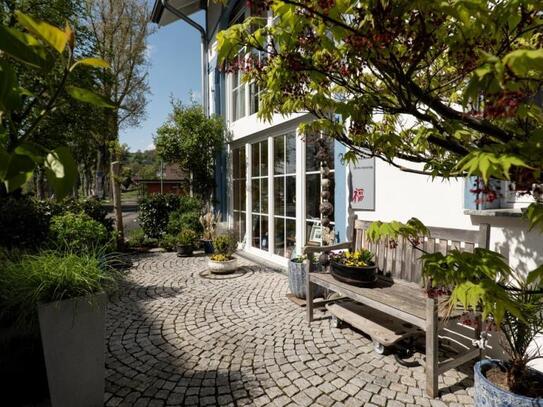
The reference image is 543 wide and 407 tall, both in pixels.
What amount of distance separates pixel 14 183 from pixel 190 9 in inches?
454

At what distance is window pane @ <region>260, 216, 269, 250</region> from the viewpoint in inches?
275

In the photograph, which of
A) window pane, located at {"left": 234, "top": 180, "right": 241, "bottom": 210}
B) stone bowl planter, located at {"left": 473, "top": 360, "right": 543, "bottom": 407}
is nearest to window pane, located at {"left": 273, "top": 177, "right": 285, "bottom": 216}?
window pane, located at {"left": 234, "top": 180, "right": 241, "bottom": 210}

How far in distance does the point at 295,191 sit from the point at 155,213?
16.1ft

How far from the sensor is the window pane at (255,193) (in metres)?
7.20

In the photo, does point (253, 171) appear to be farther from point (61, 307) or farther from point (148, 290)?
point (61, 307)

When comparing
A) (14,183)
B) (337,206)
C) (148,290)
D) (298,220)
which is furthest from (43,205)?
(14,183)

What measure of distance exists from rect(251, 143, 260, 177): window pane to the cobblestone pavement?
11.1 ft

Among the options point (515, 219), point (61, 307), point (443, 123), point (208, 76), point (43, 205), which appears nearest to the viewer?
point (443, 123)

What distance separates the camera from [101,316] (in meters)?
2.22

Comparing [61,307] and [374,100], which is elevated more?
[374,100]

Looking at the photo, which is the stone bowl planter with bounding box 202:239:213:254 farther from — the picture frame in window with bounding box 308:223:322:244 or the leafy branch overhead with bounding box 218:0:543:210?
the leafy branch overhead with bounding box 218:0:543:210

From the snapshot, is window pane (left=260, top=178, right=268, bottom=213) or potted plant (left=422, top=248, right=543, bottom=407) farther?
window pane (left=260, top=178, right=268, bottom=213)

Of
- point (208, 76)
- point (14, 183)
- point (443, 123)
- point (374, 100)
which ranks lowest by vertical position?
point (14, 183)

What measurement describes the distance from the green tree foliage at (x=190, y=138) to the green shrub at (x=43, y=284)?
6.11m
